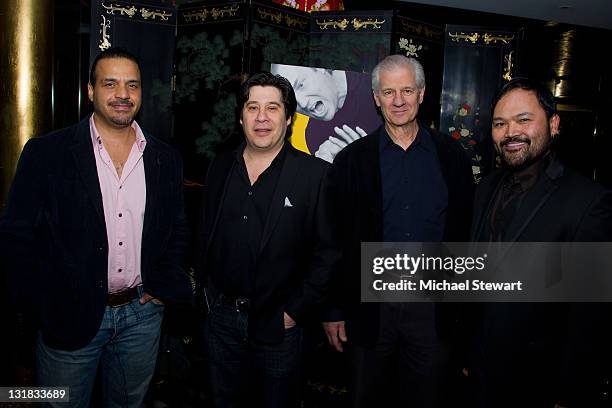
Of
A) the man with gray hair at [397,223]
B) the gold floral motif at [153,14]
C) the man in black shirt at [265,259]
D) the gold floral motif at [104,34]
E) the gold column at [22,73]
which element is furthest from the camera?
the gold floral motif at [153,14]

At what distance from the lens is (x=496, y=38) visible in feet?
14.0

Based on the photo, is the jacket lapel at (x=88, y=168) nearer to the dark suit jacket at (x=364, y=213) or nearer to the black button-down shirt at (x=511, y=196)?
the dark suit jacket at (x=364, y=213)

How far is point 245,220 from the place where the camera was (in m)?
2.20

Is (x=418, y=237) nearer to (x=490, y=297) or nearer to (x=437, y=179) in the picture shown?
(x=437, y=179)

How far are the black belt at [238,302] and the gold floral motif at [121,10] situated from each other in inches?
97.4

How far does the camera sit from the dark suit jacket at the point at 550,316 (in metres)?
1.77

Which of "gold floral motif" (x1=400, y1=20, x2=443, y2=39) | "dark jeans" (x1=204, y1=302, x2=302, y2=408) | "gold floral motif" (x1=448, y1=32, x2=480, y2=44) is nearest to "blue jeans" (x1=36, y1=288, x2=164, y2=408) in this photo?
"dark jeans" (x1=204, y1=302, x2=302, y2=408)

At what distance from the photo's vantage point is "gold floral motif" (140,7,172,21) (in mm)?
3613

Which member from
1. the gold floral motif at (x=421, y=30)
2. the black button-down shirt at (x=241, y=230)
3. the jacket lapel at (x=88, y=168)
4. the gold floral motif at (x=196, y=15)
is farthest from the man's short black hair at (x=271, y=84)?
the gold floral motif at (x=421, y=30)

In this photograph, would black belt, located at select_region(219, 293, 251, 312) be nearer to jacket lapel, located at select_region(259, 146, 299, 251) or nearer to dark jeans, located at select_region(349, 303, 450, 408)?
jacket lapel, located at select_region(259, 146, 299, 251)

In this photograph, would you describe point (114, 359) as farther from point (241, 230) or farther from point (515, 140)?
point (515, 140)

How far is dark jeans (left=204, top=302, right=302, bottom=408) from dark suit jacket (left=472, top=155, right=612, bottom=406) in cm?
84

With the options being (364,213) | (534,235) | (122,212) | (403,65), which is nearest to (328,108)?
(403,65)

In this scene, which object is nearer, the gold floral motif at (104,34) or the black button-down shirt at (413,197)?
the black button-down shirt at (413,197)
